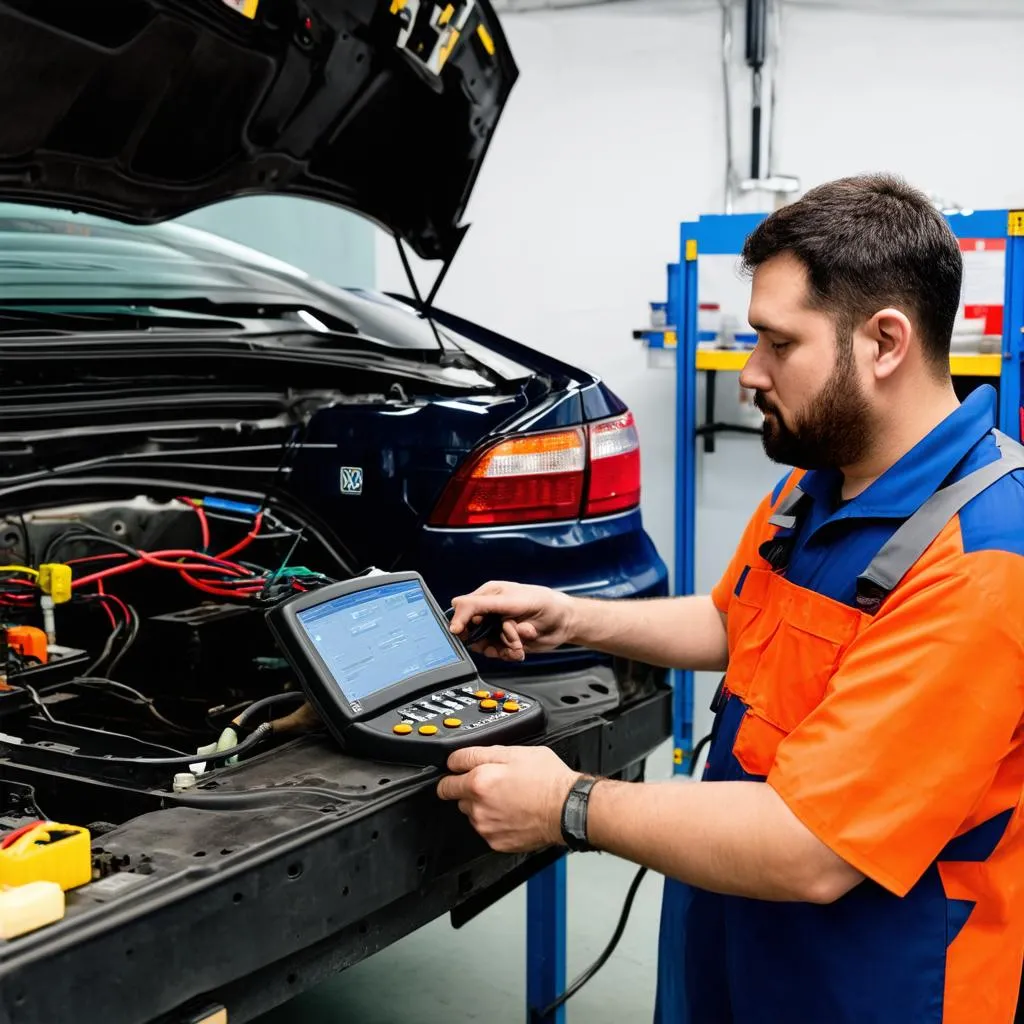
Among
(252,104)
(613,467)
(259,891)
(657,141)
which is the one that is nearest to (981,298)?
(657,141)

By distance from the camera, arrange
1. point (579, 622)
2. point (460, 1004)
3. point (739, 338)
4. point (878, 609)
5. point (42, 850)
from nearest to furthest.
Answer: point (42, 850) < point (878, 609) < point (579, 622) < point (460, 1004) < point (739, 338)

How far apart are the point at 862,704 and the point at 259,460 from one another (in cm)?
142

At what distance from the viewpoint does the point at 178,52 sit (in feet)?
6.70

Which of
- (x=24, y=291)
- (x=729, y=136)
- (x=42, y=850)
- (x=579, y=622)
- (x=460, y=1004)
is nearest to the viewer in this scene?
(x=42, y=850)

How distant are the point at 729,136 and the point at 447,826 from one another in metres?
4.64

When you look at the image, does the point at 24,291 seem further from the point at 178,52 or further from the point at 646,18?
the point at 646,18

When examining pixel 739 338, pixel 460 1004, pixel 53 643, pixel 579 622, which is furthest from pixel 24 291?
pixel 739 338

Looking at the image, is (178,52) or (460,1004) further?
(460,1004)

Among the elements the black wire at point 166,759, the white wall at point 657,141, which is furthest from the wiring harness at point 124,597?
the white wall at point 657,141

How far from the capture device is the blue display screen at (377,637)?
1573 mm

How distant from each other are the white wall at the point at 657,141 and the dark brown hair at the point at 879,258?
4.11 m

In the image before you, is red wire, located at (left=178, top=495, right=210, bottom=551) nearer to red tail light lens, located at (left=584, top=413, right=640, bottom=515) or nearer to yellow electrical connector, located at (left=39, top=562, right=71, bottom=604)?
yellow electrical connector, located at (left=39, top=562, right=71, bottom=604)

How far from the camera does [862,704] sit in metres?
1.31

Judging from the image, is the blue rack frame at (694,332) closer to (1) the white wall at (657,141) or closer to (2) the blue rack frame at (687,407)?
(2) the blue rack frame at (687,407)
